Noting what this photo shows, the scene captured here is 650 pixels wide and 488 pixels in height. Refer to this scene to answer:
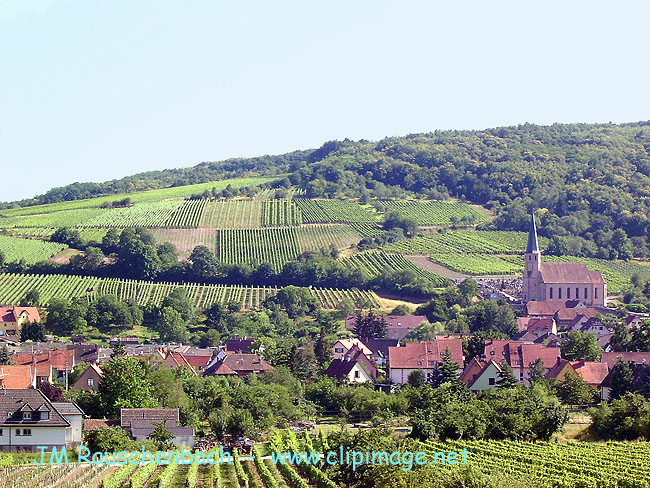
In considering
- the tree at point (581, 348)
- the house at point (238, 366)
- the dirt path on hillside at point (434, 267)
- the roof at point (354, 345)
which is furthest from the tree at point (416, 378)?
the dirt path on hillside at point (434, 267)

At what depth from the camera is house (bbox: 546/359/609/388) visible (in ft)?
211

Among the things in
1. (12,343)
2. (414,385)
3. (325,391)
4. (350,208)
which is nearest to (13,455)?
(325,391)

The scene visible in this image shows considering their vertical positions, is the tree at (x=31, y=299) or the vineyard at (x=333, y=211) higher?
the vineyard at (x=333, y=211)

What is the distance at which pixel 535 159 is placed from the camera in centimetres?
17350

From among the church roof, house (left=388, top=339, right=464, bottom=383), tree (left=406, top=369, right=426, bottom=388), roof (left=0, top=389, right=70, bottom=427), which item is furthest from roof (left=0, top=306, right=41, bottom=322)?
the church roof

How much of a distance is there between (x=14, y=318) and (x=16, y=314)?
0.44 m

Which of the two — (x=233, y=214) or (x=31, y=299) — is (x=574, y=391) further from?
(x=233, y=214)

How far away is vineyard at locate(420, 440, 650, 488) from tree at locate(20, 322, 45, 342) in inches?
1929

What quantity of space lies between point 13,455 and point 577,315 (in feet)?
232

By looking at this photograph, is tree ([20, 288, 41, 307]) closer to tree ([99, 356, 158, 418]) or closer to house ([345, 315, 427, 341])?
house ([345, 315, 427, 341])

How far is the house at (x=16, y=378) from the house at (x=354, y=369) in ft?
62.7

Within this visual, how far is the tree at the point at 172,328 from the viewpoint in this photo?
90.7 m

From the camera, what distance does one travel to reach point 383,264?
391 feet

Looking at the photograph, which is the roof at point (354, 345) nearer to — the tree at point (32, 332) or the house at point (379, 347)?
the house at point (379, 347)
